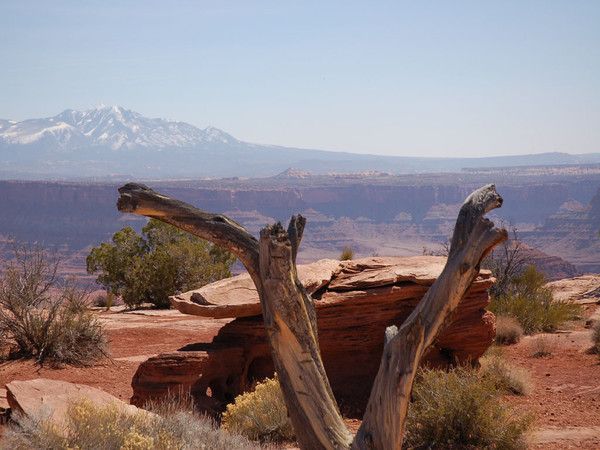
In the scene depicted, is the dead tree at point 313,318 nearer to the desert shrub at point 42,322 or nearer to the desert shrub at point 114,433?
the desert shrub at point 114,433

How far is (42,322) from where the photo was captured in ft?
46.1

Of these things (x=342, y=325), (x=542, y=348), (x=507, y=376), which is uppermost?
(x=342, y=325)

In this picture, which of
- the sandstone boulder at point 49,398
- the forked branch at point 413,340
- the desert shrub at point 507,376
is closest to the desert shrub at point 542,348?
the desert shrub at point 507,376

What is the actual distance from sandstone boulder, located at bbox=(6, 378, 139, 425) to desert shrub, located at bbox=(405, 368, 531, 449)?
3.52 metres

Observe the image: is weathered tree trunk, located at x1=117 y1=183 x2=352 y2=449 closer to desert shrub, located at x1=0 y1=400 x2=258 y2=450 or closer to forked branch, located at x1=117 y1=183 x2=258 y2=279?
forked branch, located at x1=117 y1=183 x2=258 y2=279

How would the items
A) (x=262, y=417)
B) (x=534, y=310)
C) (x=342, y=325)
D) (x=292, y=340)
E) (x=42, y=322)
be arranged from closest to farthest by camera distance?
1. (x=292, y=340)
2. (x=262, y=417)
3. (x=342, y=325)
4. (x=42, y=322)
5. (x=534, y=310)

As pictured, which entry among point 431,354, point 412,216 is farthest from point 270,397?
point 412,216

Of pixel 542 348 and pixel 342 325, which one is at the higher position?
pixel 342 325

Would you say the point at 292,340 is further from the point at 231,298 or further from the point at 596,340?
the point at 596,340

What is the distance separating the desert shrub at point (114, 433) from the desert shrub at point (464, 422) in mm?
2886

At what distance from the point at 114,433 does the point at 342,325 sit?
5.75 m

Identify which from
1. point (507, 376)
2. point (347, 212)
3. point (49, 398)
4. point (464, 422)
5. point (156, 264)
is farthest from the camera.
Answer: point (347, 212)

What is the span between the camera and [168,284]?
22469 mm

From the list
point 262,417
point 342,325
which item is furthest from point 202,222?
point 342,325
